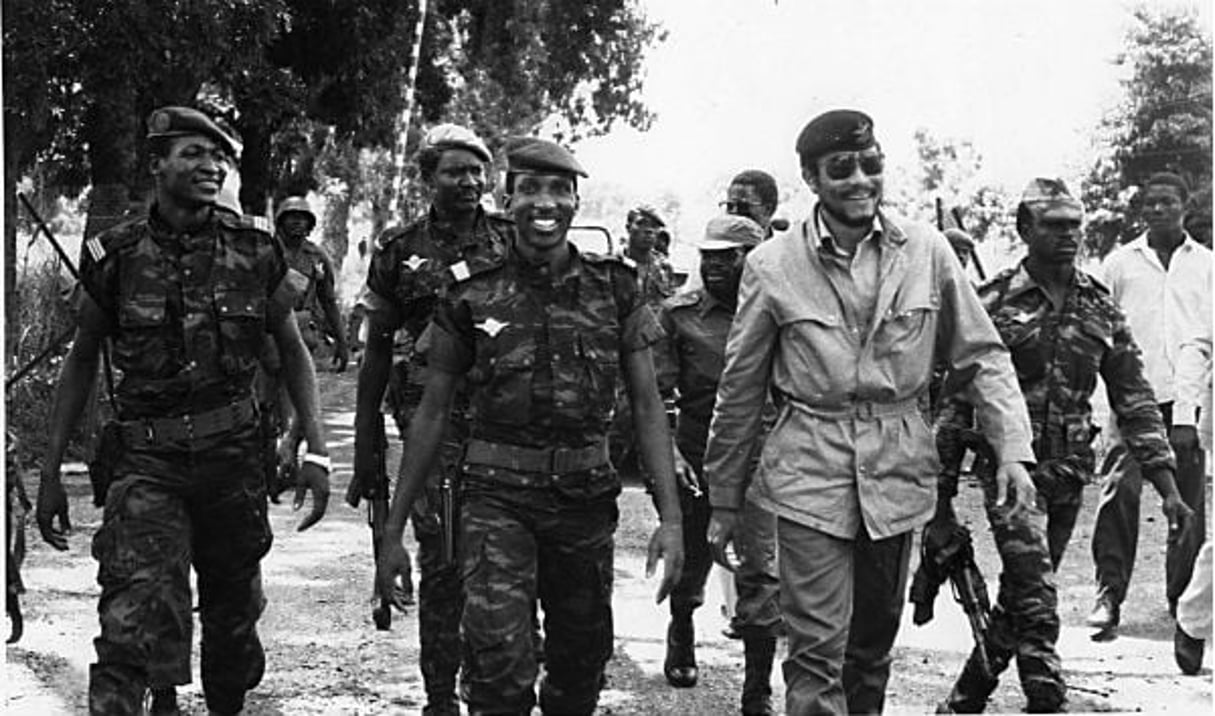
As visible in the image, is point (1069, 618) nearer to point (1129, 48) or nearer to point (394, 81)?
point (1129, 48)

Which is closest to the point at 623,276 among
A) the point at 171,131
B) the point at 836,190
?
the point at 836,190

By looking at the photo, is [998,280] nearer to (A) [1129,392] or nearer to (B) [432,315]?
(A) [1129,392]

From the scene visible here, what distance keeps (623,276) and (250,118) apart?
33.5ft

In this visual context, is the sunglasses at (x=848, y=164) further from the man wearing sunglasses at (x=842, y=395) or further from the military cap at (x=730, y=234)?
the military cap at (x=730, y=234)

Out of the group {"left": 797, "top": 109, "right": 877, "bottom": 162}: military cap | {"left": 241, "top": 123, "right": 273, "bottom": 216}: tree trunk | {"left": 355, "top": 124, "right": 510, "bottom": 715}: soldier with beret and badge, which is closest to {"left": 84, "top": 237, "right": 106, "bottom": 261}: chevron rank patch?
{"left": 355, "top": 124, "right": 510, "bottom": 715}: soldier with beret and badge

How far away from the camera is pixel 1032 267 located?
6.03 m

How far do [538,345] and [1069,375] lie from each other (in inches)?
83.4

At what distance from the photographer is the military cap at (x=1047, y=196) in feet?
19.7

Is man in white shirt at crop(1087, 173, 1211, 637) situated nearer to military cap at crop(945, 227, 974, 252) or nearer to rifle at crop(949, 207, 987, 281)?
military cap at crop(945, 227, 974, 252)

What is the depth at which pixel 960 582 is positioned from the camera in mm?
5859

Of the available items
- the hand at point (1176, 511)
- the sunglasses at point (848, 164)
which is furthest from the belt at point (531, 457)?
the hand at point (1176, 511)

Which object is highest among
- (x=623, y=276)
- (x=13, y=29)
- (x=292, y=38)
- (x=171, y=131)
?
(x=292, y=38)

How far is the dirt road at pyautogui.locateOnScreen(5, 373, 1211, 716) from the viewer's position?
6.43 metres

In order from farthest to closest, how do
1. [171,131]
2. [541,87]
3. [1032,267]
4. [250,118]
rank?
[541,87] < [250,118] < [1032,267] < [171,131]
